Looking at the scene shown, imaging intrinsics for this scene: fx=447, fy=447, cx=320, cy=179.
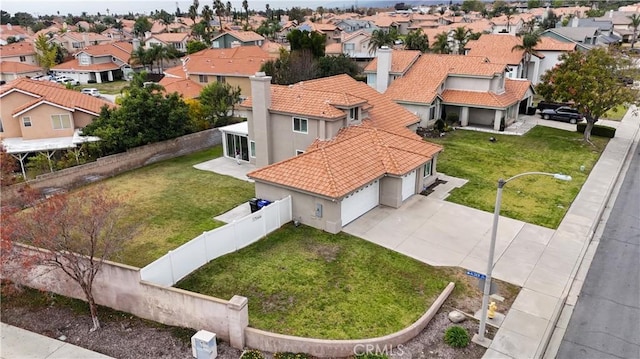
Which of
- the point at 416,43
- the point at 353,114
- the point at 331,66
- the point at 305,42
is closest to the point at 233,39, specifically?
the point at 305,42

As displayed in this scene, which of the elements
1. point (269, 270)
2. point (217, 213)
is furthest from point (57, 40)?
point (269, 270)

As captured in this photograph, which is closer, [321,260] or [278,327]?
[278,327]

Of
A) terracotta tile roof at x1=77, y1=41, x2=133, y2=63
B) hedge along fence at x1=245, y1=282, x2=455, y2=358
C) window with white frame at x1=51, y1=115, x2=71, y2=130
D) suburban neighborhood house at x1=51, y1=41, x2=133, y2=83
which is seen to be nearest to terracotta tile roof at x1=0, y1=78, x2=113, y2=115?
window with white frame at x1=51, y1=115, x2=71, y2=130

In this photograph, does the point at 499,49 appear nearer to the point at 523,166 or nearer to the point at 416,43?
the point at 416,43

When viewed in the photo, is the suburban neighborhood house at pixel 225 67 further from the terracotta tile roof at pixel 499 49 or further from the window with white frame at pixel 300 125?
the window with white frame at pixel 300 125

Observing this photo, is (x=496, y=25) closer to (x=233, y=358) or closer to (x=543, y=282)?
(x=543, y=282)

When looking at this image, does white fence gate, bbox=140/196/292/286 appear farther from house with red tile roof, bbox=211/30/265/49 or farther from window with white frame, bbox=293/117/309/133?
house with red tile roof, bbox=211/30/265/49
